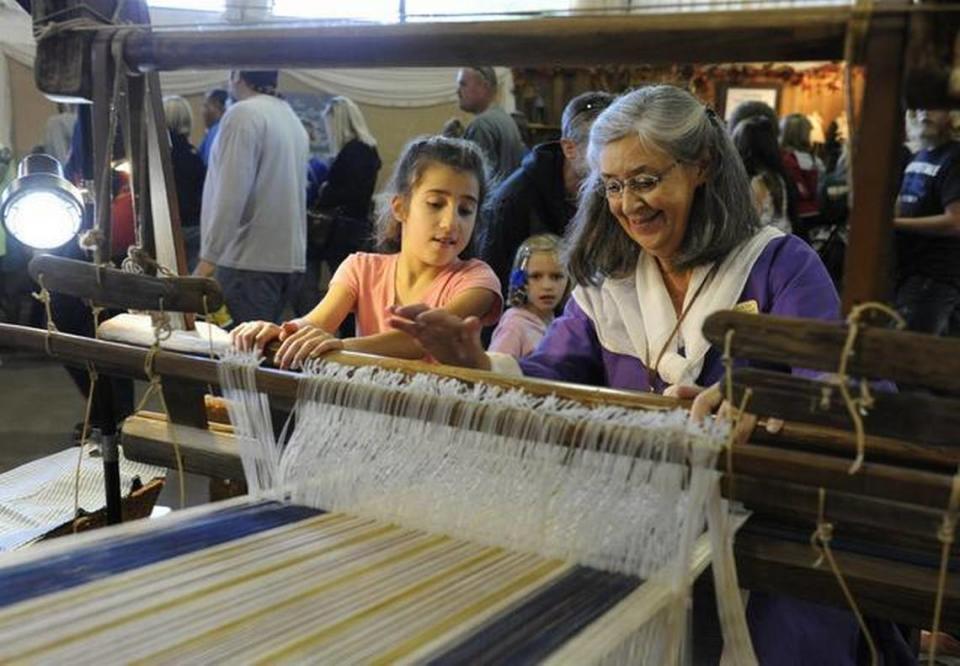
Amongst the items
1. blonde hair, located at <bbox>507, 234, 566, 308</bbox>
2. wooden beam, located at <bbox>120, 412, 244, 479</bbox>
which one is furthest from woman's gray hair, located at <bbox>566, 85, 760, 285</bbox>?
blonde hair, located at <bbox>507, 234, 566, 308</bbox>

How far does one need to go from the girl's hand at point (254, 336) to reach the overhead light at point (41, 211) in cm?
46

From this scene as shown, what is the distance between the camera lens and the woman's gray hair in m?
1.55

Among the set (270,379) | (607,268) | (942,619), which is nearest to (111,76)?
(270,379)

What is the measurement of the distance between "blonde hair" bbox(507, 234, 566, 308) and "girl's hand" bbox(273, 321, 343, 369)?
160 centimetres

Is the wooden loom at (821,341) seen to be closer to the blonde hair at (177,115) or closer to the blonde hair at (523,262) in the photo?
the blonde hair at (523,262)

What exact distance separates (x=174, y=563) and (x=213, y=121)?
4.48m

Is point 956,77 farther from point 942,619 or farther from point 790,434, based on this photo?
point 942,619

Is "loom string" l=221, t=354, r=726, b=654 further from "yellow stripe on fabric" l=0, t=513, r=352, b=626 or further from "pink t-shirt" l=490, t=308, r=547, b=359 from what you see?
"pink t-shirt" l=490, t=308, r=547, b=359

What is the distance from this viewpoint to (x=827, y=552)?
2.92ft

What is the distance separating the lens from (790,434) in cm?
93

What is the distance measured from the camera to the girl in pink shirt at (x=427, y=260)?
198cm

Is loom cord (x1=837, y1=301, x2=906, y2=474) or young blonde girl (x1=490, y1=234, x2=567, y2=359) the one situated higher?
loom cord (x1=837, y1=301, x2=906, y2=474)

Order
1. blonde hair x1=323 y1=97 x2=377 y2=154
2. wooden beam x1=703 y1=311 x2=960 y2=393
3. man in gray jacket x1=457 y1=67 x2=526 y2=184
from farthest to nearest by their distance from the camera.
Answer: blonde hair x1=323 y1=97 x2=377 y2=154
man in gray jacket x1=457 y1=67 x2=526 y2=184
wooden beam x1=703 y1=311 x2=960 y2=393

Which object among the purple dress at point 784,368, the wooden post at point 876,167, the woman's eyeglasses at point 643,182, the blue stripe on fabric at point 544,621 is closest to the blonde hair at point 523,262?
the purple dress at point 784,368
